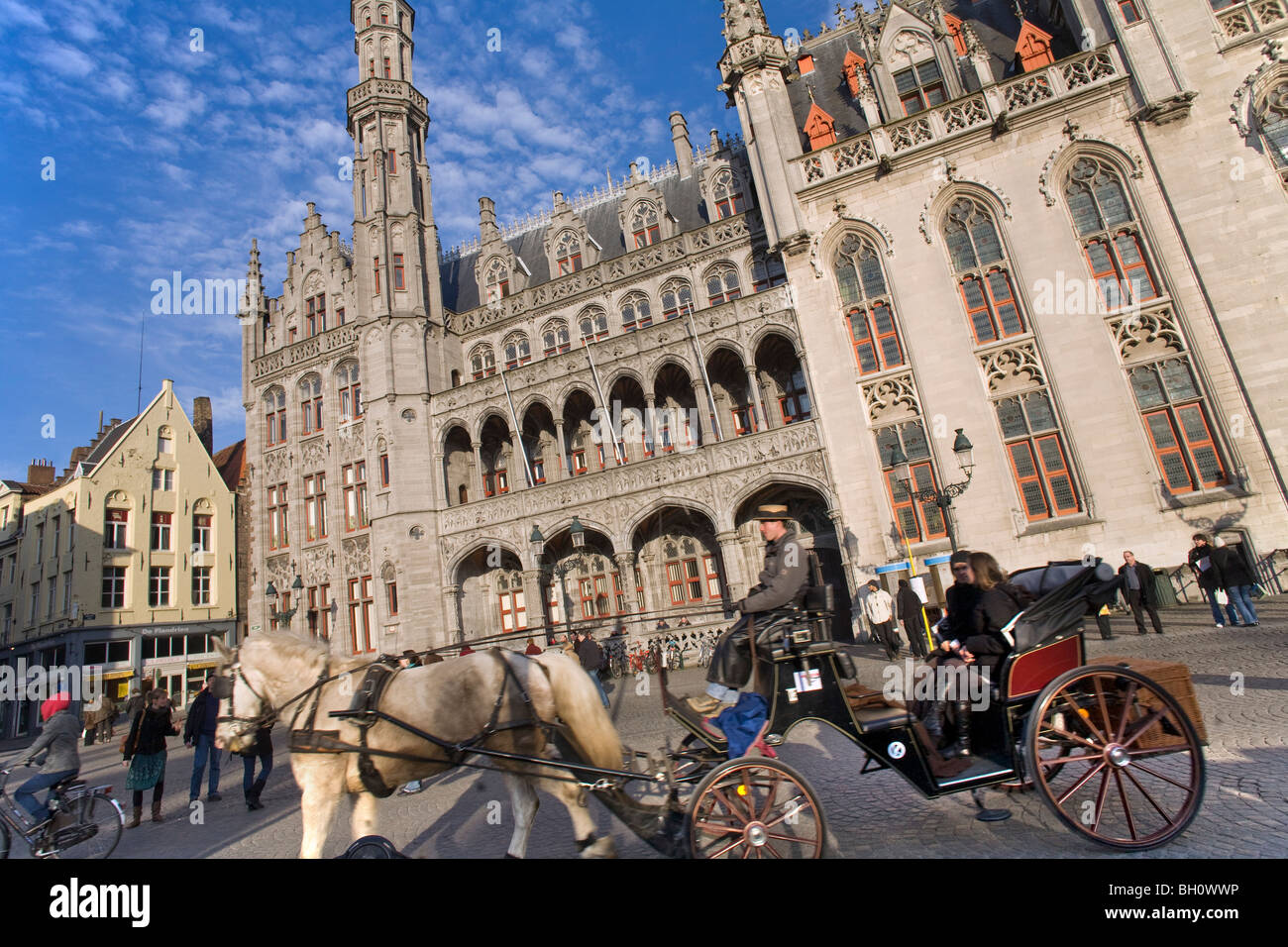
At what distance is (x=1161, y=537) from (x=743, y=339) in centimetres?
1145

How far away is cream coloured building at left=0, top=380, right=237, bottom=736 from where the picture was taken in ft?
89.7

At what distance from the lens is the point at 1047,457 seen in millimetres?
15812

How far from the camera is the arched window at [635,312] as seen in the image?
2270 cm

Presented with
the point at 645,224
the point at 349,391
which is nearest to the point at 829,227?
the point at 645,224

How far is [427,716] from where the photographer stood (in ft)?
14.4

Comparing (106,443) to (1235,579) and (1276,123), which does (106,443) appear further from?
(1276,123)

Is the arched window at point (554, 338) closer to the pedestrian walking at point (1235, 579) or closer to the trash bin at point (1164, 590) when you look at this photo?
the trash bin at point (1164, 590)

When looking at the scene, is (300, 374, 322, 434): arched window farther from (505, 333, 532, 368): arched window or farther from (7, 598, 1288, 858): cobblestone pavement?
(7, 598, 1288, 858): cobblestone pavement

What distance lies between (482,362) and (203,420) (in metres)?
22.6

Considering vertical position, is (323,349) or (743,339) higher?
(323,349)

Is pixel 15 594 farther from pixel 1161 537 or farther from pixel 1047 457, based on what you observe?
pixel 1161 537
